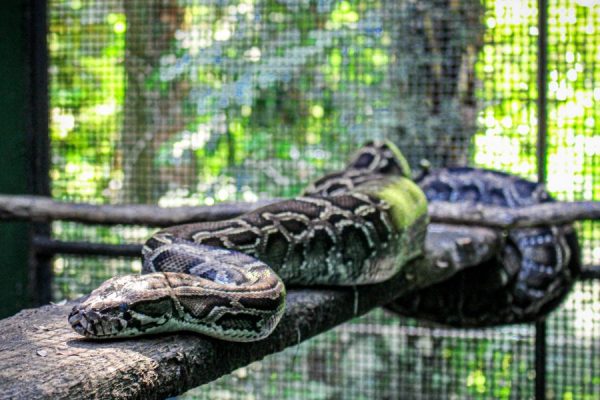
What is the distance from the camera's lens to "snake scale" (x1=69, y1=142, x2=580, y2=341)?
5.95 feet

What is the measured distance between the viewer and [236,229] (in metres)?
2.47

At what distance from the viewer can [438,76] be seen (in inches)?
169

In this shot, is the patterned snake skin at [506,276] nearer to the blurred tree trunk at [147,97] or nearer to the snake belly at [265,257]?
the snake belly at [265,257]

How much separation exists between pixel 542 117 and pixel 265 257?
1.97 metres

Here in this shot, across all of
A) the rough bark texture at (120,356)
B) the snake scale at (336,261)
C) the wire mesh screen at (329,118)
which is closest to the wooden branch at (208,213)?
the snake scale at (336,261)

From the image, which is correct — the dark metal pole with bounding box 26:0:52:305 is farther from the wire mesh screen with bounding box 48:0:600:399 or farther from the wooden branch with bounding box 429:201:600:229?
the wooden branch with bounding box 429:201:600:229

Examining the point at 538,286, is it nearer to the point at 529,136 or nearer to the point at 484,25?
the point at 529,136

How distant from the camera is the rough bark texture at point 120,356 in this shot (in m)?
1.38

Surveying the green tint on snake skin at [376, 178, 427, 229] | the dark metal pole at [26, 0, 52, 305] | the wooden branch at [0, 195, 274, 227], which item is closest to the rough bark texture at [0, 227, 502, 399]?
the green tint on snake skin at [376, 178, 427, 229]

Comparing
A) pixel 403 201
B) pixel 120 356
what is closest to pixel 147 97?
pixel 403 201

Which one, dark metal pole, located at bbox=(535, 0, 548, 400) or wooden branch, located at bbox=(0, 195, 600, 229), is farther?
dark metal pole, located at bbox=(535, 0, 548, 400)

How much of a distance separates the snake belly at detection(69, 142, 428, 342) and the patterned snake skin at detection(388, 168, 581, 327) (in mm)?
581

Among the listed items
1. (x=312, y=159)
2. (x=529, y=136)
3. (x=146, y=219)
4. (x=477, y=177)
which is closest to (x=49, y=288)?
(x=146, y=219)

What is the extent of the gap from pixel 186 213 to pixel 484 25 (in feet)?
6.13
